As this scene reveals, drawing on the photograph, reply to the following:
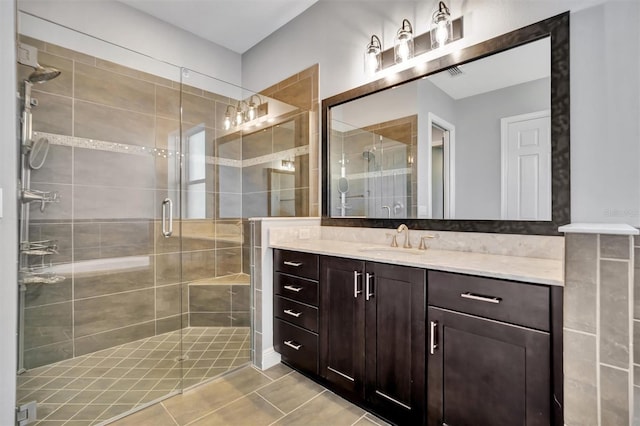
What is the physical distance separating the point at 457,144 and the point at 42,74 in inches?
103

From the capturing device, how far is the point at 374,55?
7.41 ft

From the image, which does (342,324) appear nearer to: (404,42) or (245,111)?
(404,42)

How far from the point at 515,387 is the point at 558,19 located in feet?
5.70

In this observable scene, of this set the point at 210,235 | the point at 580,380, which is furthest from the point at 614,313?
the point at 210,235

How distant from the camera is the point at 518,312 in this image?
3.77ft

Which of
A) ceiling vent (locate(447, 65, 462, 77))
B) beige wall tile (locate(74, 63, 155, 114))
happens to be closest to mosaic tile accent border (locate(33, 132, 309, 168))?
beige wall tile (locate(74, 63, 155, 114))

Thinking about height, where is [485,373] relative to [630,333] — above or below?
below

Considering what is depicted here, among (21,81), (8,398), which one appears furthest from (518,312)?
(21,81)

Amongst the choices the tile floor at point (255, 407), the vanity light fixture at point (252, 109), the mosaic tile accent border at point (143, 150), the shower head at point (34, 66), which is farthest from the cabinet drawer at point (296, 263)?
the shower head at point (34, 66)

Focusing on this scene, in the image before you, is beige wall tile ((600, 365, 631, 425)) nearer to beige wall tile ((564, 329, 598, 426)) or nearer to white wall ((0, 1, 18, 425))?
beige wall tile ((564, 329, 598, 426))

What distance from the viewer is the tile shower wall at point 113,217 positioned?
6.27 ft

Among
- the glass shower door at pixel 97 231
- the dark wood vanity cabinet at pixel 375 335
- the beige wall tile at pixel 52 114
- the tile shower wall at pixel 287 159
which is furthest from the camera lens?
the tile shower wall at pixel 287 159

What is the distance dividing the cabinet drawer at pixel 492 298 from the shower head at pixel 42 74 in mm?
2518

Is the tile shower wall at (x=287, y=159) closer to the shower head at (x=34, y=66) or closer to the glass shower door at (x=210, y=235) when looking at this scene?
the glass shower door at (x=210, y=235)
